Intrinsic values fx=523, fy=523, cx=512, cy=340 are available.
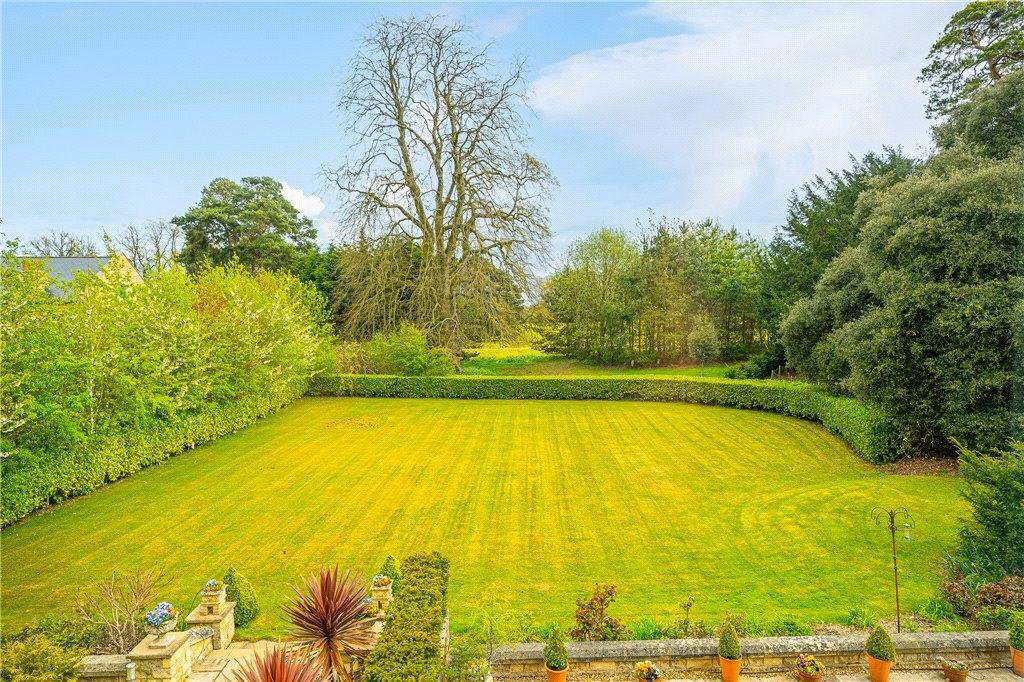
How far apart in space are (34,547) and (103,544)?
1.12 m

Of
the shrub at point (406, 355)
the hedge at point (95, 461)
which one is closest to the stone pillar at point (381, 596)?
the hedge at point (95, 461)

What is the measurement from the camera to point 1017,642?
5312 millimetres

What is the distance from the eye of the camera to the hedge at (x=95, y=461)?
9.92 m

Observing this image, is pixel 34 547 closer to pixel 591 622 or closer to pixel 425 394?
pixel 591 622

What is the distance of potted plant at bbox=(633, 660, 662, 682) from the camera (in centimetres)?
507

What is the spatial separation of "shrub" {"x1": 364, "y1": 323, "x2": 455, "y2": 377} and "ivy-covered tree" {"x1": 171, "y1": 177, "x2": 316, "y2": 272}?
53.5 feet

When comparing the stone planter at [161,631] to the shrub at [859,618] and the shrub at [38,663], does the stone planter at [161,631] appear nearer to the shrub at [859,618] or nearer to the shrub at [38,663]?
the shrub at [38,663]

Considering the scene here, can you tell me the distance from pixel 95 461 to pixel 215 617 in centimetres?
822

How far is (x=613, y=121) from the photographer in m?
16.0

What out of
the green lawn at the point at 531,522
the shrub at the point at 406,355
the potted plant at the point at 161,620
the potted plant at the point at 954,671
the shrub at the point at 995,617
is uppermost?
the shrub at the point at 406,355

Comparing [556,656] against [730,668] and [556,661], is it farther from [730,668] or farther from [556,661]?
[730,668]

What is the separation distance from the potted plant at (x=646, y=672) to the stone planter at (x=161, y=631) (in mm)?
4533

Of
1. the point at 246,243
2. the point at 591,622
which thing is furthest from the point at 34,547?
the point at 246,243

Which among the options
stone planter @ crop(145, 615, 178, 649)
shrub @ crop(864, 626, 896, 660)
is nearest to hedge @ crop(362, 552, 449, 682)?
stone planter @ crop(145, 615, 178, 649)
